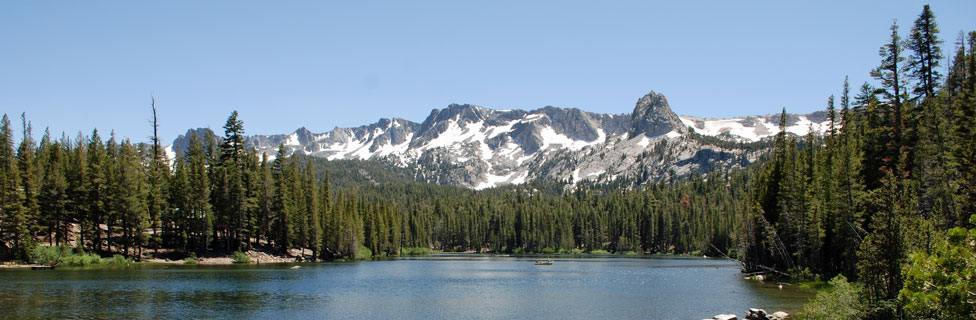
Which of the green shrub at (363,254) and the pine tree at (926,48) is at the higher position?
the pine tree at (926,48)

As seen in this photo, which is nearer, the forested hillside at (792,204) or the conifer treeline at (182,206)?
the forested hillside at (792,204)

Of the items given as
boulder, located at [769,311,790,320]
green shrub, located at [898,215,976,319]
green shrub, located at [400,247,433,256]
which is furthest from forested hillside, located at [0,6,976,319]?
green shrub, located at [400,247,433,256]

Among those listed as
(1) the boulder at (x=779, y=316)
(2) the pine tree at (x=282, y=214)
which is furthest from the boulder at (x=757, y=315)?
(2) the pine tree at (x=282, y=214)

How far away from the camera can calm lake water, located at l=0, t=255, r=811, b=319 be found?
40.8 m

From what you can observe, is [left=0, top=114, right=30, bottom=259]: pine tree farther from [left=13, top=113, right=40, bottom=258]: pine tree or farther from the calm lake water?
the calm lake water

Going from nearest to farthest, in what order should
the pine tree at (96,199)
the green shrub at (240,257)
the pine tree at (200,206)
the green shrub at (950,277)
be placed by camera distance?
the green shrub at (950,277)
the pine tree at (96,199)
the pine tree at (200,206)
the green shrub at (240,257)

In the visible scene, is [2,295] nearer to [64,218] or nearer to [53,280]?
[53,280]

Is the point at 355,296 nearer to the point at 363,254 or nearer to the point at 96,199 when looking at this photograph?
the point at 96,199

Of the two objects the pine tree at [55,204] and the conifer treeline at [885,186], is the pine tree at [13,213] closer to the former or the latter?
the pine tree at [55,204]

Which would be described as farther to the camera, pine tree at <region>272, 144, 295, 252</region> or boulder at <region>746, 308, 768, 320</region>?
pine tree at <region>272, 144, 295, 252</region>

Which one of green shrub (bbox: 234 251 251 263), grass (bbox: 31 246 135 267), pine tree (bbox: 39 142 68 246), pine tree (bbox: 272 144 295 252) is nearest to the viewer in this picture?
grass (bbox: 31 246 135 267)

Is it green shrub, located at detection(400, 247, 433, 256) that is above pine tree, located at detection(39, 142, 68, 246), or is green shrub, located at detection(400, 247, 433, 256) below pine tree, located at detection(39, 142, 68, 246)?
below

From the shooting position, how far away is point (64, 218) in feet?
241

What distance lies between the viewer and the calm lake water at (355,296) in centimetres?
4081
